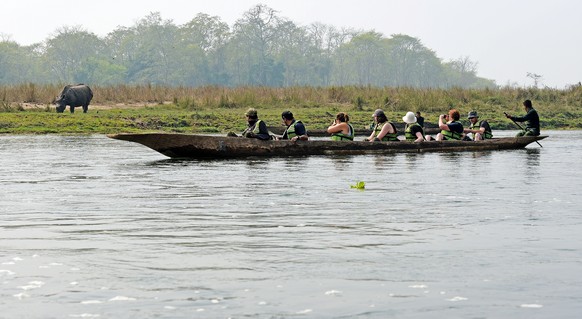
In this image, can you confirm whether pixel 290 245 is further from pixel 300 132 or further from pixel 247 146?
pixel 300 132

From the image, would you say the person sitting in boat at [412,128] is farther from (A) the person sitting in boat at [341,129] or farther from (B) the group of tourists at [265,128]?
(B) the group of tourists at [265,128]

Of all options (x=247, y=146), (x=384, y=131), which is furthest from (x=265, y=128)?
(x=384, y=131)

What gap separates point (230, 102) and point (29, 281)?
1422 inches

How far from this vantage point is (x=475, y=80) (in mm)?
177875

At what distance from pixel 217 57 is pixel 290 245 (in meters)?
107

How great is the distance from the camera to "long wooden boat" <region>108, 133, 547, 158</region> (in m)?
20.8

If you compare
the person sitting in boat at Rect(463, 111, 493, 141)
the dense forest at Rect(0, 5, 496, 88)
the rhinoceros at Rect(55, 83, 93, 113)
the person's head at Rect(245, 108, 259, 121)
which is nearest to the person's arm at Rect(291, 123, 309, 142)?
the person's head at Rect(245, 108, 259, 121)

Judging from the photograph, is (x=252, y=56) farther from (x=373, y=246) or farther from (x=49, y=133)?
(x=373, y=246)

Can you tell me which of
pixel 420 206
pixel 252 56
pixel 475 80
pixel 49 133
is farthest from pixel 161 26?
pixel 420 206

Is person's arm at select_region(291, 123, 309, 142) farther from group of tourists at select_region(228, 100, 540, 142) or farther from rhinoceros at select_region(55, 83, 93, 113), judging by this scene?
rhinoceros at select_region(55, 83, 93, 113)

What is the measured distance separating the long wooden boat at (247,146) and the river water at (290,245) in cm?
235

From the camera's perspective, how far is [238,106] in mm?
43625

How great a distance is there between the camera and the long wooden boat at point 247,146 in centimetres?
2084

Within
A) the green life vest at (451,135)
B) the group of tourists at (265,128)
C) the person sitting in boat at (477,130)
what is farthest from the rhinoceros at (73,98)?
the group of tourists at (265,128)
